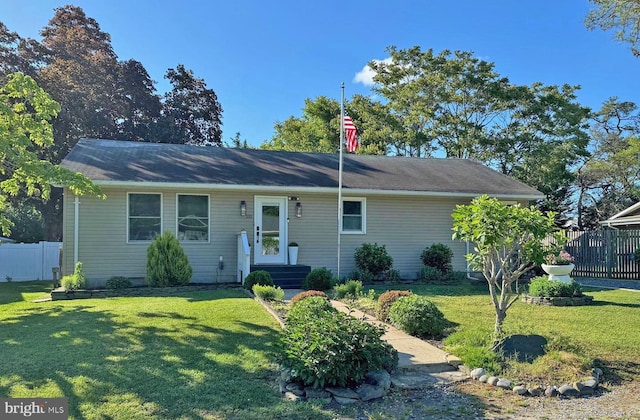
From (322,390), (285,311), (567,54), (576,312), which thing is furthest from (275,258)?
(567,54)

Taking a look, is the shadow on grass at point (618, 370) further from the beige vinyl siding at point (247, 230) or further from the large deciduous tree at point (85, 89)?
the large deciduous tree at point (85, 89)

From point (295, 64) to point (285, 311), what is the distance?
15.3 meters

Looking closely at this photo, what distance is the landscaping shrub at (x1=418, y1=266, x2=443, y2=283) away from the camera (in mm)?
12602

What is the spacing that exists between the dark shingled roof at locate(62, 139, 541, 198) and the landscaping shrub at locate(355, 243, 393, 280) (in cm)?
175

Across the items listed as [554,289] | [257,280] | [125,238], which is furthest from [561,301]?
[125,238]

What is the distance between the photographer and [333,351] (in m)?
4.12

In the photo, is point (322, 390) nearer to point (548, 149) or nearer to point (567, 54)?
point (567, 54)

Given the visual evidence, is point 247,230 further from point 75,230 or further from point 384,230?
point 75,230

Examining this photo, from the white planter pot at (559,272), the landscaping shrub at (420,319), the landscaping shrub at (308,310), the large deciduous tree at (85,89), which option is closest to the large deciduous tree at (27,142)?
the landscaping shrub at (308,310)

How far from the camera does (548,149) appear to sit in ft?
78.9

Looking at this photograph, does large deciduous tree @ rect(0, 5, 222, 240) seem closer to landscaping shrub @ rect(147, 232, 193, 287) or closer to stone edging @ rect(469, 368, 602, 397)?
landscaping shrub @ rect(147, 232, 193, 287)

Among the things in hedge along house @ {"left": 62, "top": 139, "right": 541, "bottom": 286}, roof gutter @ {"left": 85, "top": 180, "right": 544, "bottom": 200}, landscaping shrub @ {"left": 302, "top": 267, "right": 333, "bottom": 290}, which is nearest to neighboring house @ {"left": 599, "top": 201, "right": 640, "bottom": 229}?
hedge along house @ {"left": 62, "top": 139, "right": 541, "bottom": 286}

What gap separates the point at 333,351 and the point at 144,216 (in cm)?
869

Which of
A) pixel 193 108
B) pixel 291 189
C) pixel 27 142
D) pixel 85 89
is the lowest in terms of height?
pixel 291 189
